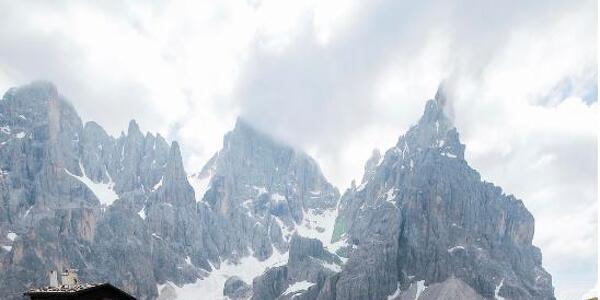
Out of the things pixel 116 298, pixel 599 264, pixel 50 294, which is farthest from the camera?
pixel 116 298

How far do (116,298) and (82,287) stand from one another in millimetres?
3145

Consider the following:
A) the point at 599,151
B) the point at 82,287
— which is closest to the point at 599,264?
the point at 599,151

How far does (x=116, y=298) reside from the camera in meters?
45.0

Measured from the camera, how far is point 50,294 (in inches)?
1625

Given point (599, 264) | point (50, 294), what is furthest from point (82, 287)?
point (599, 264)

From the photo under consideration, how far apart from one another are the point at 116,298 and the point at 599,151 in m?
33.1

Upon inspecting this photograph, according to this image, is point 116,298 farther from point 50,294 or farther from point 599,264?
point 599,264

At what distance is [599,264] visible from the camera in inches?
910

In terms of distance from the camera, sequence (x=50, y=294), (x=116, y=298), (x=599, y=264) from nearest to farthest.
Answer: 1. (x=599, y=264)
2. (x=50, y=294)
3. (x=116, y=298)

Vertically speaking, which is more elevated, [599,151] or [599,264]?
[599,151]

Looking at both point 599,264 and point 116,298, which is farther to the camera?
point 116,298

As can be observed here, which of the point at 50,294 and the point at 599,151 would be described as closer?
the point at 599,151

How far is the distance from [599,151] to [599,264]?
3.93 m

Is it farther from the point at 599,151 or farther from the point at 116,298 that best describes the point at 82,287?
the point at 599,151
